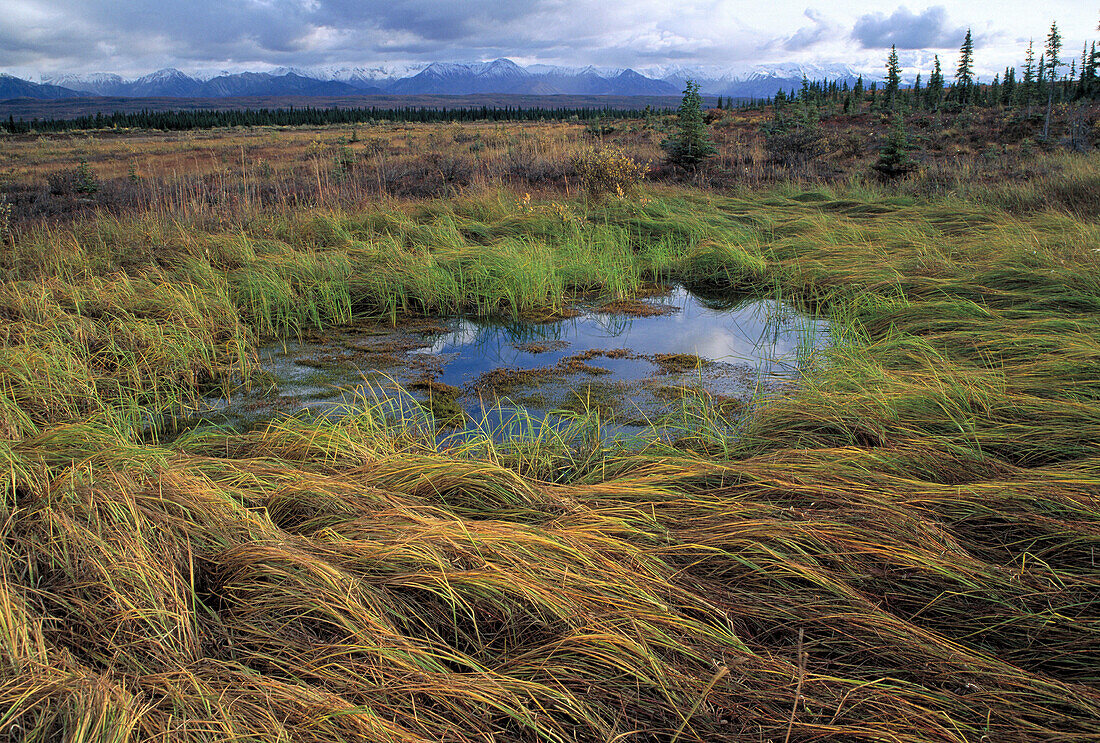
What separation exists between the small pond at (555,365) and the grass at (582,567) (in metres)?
0.32

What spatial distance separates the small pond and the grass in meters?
0.32

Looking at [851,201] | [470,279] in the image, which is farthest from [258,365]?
[851,201]

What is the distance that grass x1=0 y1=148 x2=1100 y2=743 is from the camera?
140 cm

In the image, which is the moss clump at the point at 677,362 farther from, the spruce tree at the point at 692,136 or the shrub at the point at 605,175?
the spruce tree at the point at 692,136

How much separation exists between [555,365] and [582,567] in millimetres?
2590

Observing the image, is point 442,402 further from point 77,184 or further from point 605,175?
point 77,184

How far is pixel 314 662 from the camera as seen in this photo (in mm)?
1530

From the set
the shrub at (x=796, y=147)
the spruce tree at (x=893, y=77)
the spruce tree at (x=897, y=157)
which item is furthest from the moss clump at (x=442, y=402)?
the spruce tree at (x=893, y=77)

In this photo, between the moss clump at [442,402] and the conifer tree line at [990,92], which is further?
the conifer tree line at [990,92]

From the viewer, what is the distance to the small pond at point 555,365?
3623mm

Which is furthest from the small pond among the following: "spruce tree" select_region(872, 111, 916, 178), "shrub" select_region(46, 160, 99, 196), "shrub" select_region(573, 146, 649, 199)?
"shrub" select_region(46, 160, 99, 196)

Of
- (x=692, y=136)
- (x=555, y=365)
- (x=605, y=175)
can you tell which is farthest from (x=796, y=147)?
(x=555, y=365)

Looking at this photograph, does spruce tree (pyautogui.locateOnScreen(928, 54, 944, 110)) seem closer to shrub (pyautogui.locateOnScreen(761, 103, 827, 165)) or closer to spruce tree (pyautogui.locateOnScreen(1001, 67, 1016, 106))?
spruce tree (pyautogui.locateOnScreen(1001, 67, 1016, 106))

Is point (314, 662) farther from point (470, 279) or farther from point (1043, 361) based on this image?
point (470, 279)
